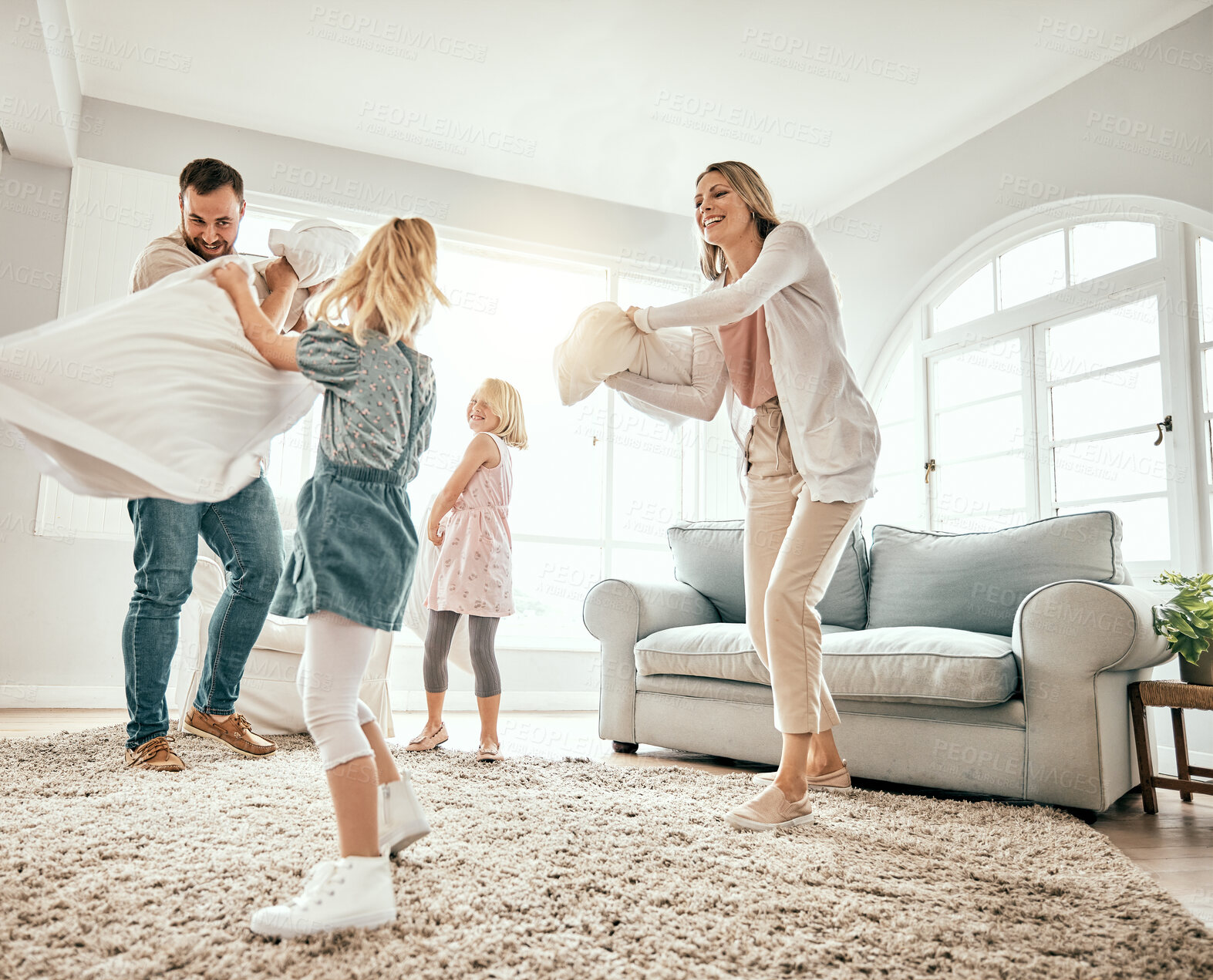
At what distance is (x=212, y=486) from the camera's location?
137 cm

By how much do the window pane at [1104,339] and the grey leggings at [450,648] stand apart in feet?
8.90

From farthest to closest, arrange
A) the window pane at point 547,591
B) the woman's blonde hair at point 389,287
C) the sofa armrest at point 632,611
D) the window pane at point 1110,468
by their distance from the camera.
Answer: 1. the window pane at point 547,591
2. the window pane at point 1110,468
3. the sofa armrest at point 632,611
4. the woman's blonde hair at point 389,287

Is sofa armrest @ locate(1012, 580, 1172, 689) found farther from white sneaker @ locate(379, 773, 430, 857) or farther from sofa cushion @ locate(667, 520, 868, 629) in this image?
white sneaker @ locate(379, 773, 430, 857)

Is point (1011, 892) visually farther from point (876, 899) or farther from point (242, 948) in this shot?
point (242, 948)

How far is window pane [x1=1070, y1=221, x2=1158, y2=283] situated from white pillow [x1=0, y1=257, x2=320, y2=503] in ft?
11.1

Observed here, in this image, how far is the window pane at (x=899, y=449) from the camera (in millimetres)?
4602

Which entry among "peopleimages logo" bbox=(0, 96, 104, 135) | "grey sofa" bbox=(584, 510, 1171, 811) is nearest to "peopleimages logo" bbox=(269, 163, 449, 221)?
"peopleimages logo" bbox=(0, 96, 104, 135)

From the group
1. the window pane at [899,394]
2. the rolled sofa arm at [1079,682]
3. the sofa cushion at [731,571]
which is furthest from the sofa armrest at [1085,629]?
the window pane at [899,394]

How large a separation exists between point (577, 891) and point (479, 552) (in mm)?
1421

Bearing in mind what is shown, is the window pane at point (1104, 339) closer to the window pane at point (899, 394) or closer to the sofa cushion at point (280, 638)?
the window pane at point (899, 394)

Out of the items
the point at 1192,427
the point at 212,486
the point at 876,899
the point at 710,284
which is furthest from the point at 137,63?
the point at 1192,427

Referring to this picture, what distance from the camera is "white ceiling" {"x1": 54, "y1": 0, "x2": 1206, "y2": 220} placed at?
346cm

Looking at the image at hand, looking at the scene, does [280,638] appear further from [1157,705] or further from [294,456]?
[1157,705]

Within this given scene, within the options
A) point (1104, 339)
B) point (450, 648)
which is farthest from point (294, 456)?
point (1104, 339)
